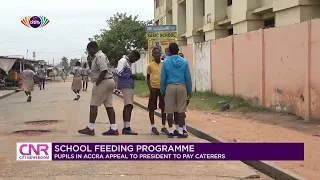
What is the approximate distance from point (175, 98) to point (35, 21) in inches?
1267

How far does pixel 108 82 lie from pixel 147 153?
7.36 feet

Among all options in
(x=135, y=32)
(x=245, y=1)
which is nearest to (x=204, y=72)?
(x=245, y=1)

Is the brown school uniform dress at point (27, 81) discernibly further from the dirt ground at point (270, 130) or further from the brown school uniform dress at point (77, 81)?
the dirt ground at point (270, 130)

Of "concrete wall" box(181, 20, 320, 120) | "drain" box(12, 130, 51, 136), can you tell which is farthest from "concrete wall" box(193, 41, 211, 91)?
"drain" box(12, 130, 51, 136)

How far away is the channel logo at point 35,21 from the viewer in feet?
119

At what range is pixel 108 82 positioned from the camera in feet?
29.1

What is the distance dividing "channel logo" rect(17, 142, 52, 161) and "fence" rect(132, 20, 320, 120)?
19.8ft

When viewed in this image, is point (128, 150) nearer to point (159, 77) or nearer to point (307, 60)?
point (159, 77)

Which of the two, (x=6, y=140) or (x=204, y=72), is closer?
(x=6, y=140)

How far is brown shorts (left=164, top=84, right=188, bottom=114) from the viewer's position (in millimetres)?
8500

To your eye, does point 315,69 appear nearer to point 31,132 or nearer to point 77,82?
point 31,132

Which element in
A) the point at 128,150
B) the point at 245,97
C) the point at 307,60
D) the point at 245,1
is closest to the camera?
the point at 128,150

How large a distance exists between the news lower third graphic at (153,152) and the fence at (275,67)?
10.6ft

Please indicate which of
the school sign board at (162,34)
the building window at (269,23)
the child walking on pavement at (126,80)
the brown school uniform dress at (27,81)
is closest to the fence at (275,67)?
the school sign board at (162,34)
